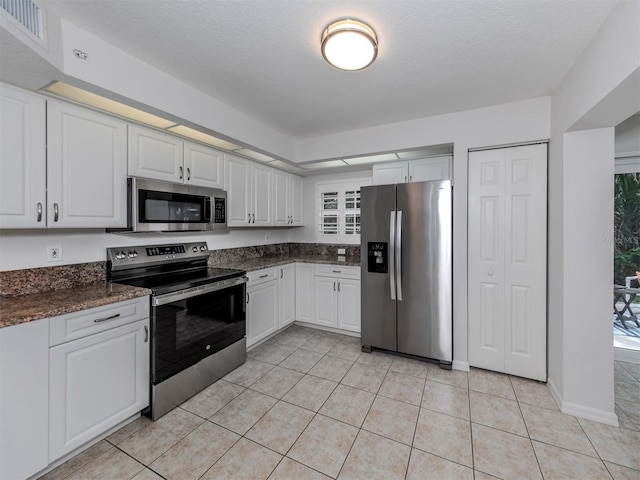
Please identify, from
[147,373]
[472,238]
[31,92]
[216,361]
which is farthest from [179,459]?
[472,238]

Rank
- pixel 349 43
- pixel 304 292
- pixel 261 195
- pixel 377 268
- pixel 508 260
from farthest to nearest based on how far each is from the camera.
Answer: pixel 304 292, pixel 261 195, pixel 377 268, pixel 508 260, pixel 349 43

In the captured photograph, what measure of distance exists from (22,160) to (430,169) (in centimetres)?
332

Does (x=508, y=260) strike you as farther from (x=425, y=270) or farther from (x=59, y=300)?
(x=59, y=300)

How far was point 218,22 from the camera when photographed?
1.55 m

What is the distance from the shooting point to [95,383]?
1692mm

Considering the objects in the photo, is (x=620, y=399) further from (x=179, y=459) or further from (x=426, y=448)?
(x=179, y=459)

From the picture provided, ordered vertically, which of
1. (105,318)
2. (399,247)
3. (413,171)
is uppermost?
(413,171)

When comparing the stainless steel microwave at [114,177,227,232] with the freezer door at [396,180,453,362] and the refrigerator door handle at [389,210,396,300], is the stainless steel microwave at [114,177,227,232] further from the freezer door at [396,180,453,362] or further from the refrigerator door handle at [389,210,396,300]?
the freezer door at [396,180,453,362]

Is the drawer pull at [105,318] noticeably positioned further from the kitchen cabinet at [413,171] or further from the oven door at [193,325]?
the kitchen cabinet at [413,171]

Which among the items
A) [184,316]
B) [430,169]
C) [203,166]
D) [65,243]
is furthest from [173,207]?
[430,169]

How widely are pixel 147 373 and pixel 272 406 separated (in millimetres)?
921

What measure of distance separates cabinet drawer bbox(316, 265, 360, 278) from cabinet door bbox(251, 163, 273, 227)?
2.91ft

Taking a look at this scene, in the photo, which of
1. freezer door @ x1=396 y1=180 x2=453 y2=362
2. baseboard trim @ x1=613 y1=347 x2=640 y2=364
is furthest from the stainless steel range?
baseboard trim @ x1=613 y1=347 x2=640 y2=364

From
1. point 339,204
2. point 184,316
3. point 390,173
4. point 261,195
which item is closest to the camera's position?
point 184,316
